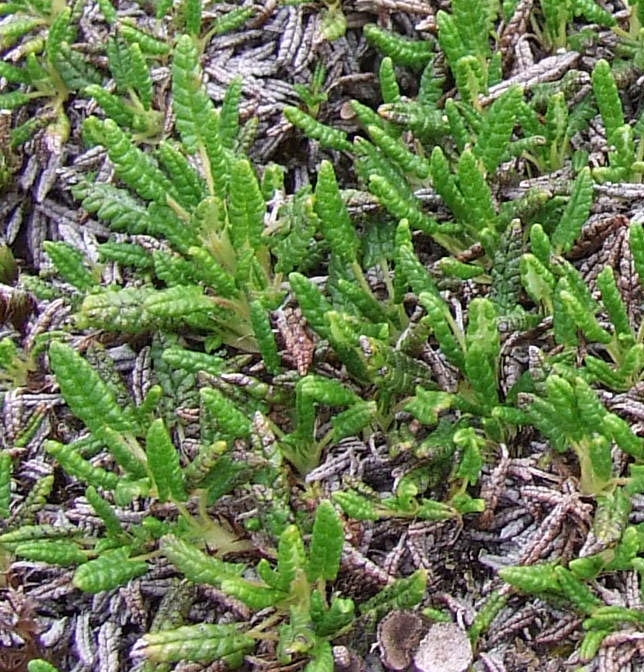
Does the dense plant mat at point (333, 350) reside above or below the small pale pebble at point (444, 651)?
above

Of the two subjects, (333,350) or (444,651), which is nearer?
(444,651)

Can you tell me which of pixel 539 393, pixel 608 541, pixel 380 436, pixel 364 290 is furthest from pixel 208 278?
pixel 608 541

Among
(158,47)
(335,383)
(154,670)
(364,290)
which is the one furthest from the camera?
(158,47)

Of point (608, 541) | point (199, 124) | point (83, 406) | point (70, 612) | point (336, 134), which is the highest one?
point (199, 124)

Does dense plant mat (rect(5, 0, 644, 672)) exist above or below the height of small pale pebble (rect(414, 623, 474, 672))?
above

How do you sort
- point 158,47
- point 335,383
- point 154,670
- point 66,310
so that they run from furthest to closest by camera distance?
point 158,47
point 66,310
point 335,383
point 154,670

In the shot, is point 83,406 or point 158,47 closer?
point 83,406

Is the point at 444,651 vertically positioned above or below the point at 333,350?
below

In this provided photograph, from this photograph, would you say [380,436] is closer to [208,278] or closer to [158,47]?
[208,278]
